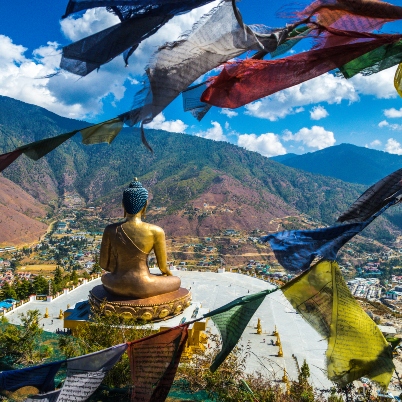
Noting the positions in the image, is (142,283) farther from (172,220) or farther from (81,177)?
(81,177)

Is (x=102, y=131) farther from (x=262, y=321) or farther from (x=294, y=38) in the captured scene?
(x=262, y=321)

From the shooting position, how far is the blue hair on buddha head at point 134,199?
7.93 metres

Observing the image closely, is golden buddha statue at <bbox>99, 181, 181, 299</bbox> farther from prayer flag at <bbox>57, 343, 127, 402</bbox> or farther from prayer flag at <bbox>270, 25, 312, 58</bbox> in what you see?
prayer flag at <bbox>270, 25, 312, 58</bbox>

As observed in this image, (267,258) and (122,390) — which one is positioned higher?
(267,258)

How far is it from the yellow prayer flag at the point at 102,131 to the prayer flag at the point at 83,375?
1332 mm

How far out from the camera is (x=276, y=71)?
A: 2254mm

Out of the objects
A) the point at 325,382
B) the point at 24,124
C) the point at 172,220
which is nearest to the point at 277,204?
the point at 172,220

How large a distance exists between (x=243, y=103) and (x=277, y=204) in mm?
76908

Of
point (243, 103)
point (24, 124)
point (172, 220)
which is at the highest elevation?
point (24, 124)

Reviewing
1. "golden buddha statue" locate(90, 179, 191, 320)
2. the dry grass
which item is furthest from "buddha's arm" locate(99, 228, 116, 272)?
the dry grass

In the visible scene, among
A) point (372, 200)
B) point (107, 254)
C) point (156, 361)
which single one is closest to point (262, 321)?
point (107, 254)

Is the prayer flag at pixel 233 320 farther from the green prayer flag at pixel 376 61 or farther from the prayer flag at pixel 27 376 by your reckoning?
the green prayer flag at pixel 376 61

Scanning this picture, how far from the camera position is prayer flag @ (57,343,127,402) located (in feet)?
7.72

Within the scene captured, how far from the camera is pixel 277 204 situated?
77625 millimetres
